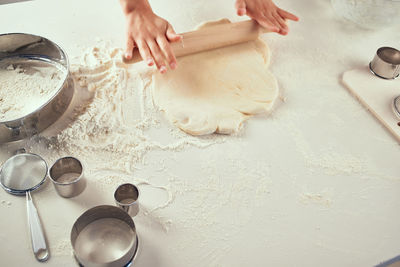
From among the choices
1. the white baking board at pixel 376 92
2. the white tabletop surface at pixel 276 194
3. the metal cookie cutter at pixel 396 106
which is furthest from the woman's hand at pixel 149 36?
the metal cookie cutter at pixel 396 106

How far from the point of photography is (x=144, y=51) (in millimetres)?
1372

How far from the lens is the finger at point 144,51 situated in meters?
1.34

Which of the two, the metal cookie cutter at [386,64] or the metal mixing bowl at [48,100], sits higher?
the metal mixing bowl at [48,100]

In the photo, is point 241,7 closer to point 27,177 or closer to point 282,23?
point 282,23

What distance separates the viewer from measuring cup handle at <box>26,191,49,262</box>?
0.97 m

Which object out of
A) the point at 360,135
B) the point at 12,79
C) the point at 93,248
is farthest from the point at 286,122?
the point at 12,79

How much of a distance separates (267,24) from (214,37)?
9.6 inches

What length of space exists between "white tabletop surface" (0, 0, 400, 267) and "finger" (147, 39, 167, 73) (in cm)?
25

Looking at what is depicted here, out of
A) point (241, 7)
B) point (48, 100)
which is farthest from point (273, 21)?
point (48, 100)

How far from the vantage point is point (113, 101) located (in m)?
1.35

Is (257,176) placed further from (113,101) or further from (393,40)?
(393,40)

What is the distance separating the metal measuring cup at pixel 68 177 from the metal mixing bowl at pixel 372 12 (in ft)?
4.81

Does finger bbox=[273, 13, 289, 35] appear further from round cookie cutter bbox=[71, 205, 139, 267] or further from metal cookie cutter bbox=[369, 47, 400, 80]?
round cookie cutter bbox=[71, 205, 139, 267]

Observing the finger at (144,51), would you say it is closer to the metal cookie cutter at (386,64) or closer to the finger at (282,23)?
the finger at (282,23)
